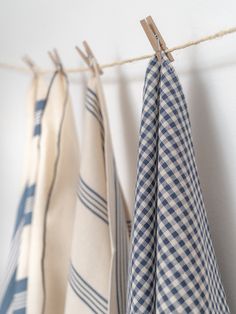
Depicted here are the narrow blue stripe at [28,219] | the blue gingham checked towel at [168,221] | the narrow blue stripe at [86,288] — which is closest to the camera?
the blue gingham checked towel at [168,221]

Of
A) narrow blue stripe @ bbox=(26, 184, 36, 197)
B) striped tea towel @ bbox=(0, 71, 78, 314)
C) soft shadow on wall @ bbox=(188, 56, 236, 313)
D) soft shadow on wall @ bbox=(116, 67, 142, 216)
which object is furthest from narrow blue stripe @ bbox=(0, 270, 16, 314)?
soft shadow on wall @ bbox=(188, 56, 236, 313)

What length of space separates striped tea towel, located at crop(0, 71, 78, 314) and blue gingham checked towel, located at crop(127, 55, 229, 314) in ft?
0.66

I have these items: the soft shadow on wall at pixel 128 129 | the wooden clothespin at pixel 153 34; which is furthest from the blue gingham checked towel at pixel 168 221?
the soft shadow on wall at pixel 128 129

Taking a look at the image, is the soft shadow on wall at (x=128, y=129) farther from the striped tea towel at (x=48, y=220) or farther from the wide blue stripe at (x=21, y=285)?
the wide blue stripe at (x=21, y=285)

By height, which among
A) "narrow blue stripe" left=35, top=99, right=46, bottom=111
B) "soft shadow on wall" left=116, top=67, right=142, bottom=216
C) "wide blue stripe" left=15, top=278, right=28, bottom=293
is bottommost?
"wide blue stripe" left=15, top=278, right=28, bottom=293

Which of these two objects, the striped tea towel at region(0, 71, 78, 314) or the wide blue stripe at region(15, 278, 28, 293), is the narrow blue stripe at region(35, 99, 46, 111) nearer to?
the striped tea towel at region(0, 71, 78, 314)

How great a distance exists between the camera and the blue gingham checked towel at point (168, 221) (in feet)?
1.11

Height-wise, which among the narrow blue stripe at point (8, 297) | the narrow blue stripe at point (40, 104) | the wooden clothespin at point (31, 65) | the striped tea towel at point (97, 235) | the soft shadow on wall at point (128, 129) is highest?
the wooden clothespin at point (31, 65)

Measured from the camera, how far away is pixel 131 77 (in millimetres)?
522

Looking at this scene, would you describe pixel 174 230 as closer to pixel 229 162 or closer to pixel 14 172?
pixel 229 162

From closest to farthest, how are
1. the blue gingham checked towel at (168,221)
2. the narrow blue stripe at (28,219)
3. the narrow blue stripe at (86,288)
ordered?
the blue gingham checked towel at (168,221) < the narrow blue stripe at (86,288) < the narrow blue stripe at (28,219)

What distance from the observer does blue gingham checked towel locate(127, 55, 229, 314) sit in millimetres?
339

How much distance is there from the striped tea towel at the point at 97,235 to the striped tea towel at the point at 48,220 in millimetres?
76

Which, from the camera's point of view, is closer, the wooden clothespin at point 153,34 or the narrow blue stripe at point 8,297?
the wooden clothespin at point 153,34
